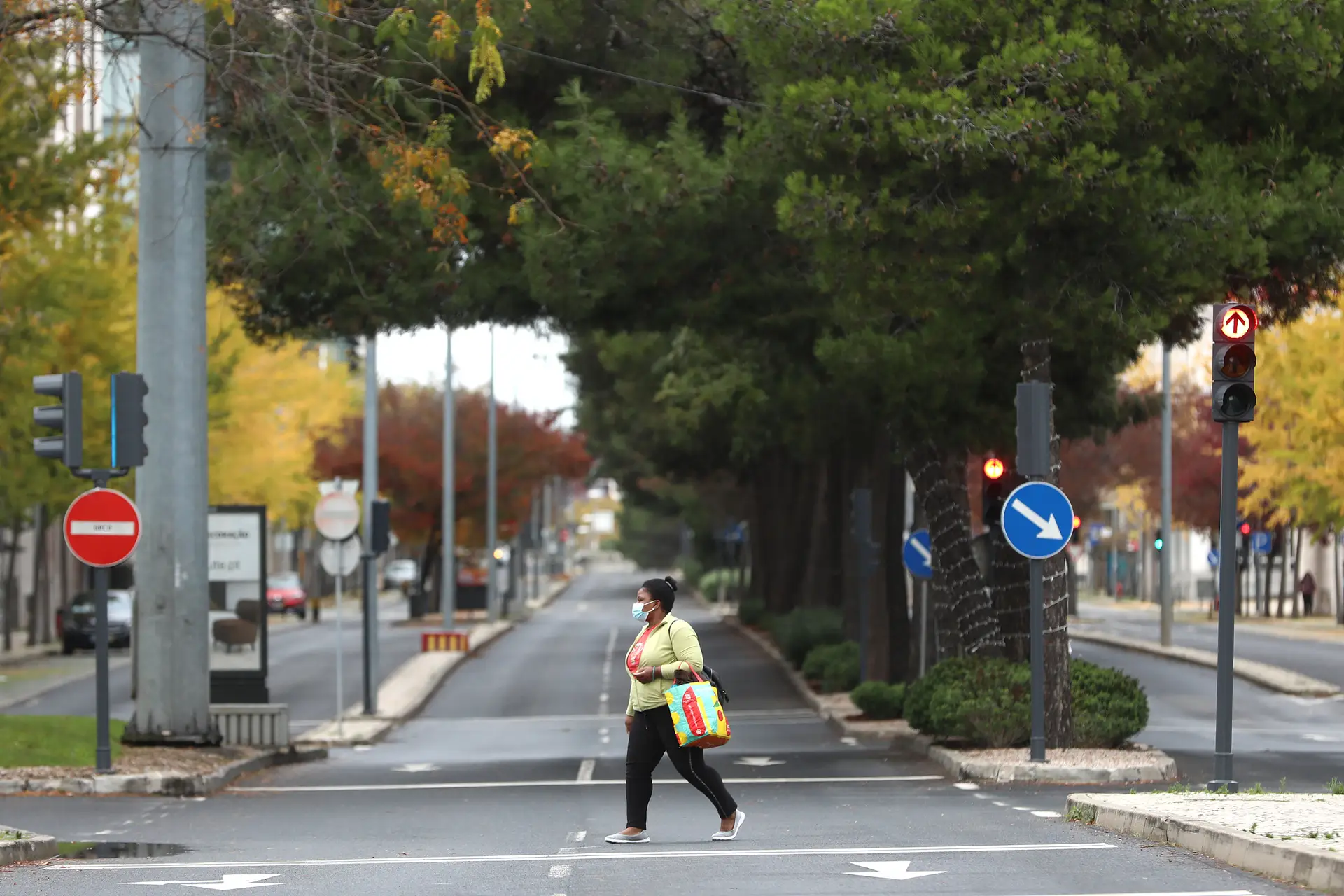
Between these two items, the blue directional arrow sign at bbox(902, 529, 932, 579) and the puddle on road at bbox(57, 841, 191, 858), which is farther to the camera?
the blue directional arrow sign at bbox(902, 529, 932, 579)

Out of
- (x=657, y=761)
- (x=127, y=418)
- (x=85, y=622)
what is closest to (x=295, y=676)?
(x=85, y=622)

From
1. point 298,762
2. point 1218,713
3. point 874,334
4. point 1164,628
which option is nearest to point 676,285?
point 874,334

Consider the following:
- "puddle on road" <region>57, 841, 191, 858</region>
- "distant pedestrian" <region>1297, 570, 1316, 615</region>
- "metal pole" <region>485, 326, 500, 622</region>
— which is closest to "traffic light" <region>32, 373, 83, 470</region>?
"puddle on road" <region>57, 841, 191, 858</region>

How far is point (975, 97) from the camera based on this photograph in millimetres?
17875

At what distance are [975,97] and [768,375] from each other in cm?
799

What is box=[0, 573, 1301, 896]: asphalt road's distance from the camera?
36.2ft

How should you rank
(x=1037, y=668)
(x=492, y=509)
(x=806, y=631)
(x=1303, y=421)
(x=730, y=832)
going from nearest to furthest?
(x=730, y=832) < (x=1037, y=668) < (x=806, y=631) < (x=1303, y=421) < (x=492, y=509)

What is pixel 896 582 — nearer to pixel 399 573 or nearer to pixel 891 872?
pixel 891 872

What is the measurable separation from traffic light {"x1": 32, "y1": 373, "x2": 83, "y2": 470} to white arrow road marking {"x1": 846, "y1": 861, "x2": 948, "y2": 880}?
30.9ft

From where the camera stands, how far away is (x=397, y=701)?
35.1 m

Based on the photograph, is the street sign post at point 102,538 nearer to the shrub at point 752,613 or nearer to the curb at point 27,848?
the curb at point 27,848

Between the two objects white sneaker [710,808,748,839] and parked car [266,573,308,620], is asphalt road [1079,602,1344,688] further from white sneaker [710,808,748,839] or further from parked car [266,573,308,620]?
parked car [266,573,308,620]

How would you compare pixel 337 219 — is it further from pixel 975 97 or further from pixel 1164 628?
pixel 1164 628

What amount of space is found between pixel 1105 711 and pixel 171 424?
9330 mm
